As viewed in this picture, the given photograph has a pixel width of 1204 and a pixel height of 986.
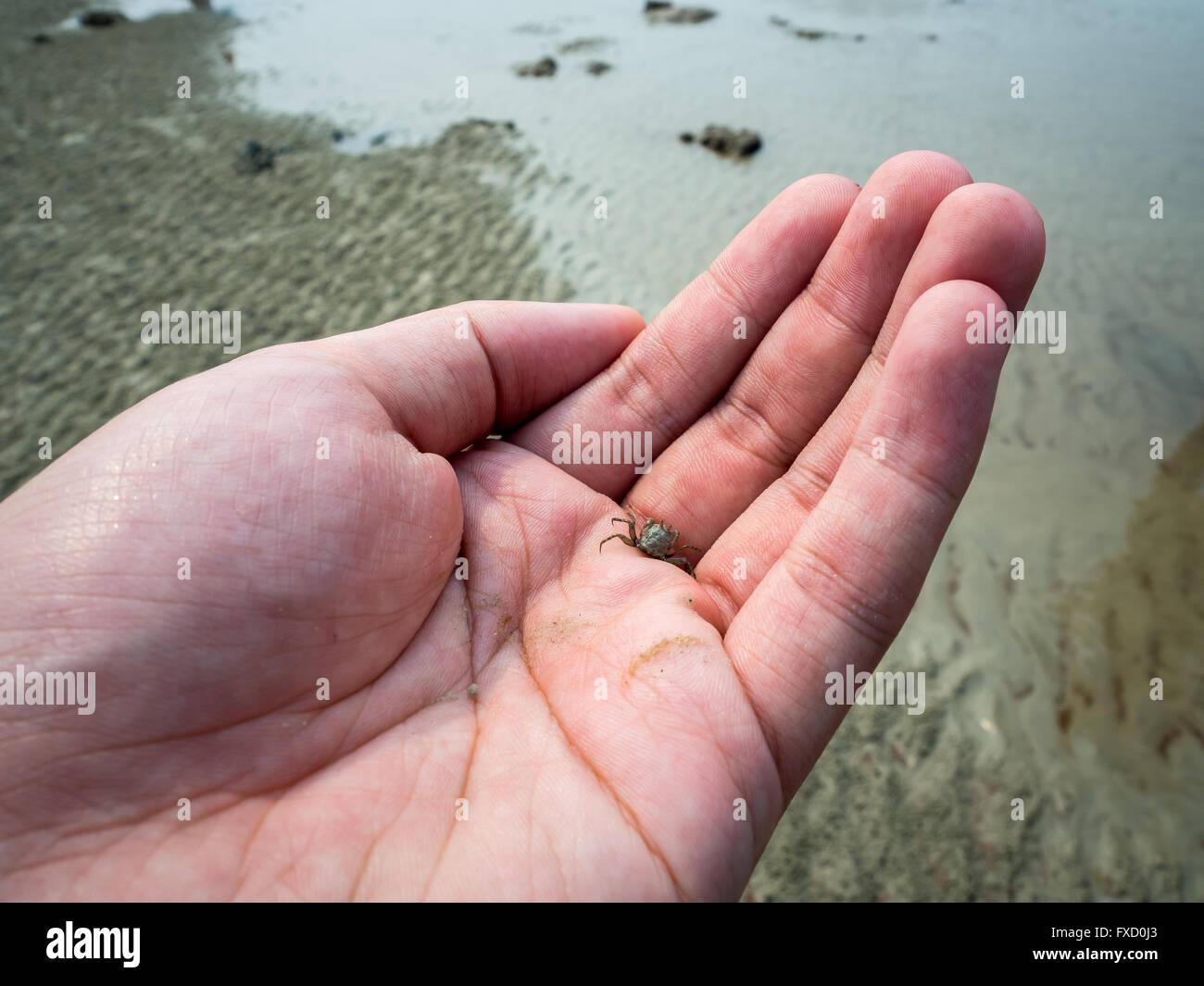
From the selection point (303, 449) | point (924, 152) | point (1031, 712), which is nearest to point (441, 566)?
point (303, 449)

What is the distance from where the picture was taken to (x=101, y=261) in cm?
1028

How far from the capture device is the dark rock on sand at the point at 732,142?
39.4 ft

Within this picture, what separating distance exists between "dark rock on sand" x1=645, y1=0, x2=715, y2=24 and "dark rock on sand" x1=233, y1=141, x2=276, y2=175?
34.6 ft

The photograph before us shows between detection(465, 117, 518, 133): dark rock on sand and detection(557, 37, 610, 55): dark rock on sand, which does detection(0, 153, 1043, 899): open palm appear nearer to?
detection(465, 117, 518, 133): dark rock on sand

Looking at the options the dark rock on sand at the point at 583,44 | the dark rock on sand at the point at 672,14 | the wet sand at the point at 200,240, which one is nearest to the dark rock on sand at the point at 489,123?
the wet sand at the point at 200,240

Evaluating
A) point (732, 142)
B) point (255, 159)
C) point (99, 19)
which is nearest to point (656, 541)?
point (732, 142)

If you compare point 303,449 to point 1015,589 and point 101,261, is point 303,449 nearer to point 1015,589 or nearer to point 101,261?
point 1015,589

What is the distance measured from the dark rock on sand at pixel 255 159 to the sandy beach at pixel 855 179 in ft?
0.91

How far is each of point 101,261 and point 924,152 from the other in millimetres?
11693

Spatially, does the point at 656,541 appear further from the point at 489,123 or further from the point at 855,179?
the point at 489,123

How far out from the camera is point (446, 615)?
10.3 ft

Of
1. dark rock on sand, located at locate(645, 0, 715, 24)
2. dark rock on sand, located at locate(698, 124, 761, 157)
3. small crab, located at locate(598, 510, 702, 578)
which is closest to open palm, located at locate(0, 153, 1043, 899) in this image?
small crab, located at locate(598, 510, 702, 578)
